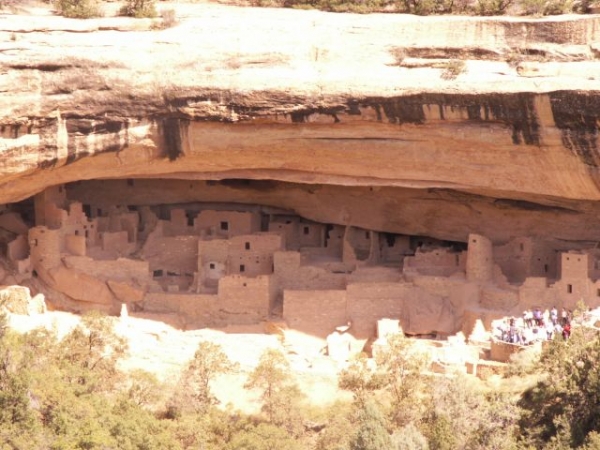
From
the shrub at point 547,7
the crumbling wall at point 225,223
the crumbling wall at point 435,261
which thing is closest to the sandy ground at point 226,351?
the crumbling wall at point 435,261

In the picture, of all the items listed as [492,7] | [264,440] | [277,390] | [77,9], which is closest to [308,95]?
[492,7]

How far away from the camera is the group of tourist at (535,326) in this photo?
1806cm

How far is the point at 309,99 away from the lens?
58.1ft

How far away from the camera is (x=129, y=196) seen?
2262 centimetres

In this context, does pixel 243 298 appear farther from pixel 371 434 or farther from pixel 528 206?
pixel 371 434

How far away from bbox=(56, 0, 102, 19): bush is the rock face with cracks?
323 millimetres

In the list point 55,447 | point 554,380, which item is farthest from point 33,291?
point 554,380

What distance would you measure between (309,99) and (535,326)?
14.8 feet

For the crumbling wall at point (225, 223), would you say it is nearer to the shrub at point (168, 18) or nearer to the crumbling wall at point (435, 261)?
the crumbling wall at point (435, 261)

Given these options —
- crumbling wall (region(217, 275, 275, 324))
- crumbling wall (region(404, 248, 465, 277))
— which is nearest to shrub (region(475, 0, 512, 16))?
crumbling wall (region(404, 248, 465, 277))

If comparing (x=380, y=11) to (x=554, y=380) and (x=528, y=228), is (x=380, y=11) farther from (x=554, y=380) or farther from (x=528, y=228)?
(x=554, y=380)

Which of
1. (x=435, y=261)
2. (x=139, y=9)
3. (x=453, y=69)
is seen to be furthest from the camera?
(x=435, y=261)

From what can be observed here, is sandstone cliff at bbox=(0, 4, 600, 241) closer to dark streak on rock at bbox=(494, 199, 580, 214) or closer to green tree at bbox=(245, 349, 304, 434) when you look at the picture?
dark streak on rock at bbox=(494, 199, 580, 214)

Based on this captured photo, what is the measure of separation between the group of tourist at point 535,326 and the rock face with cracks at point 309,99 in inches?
16.7
